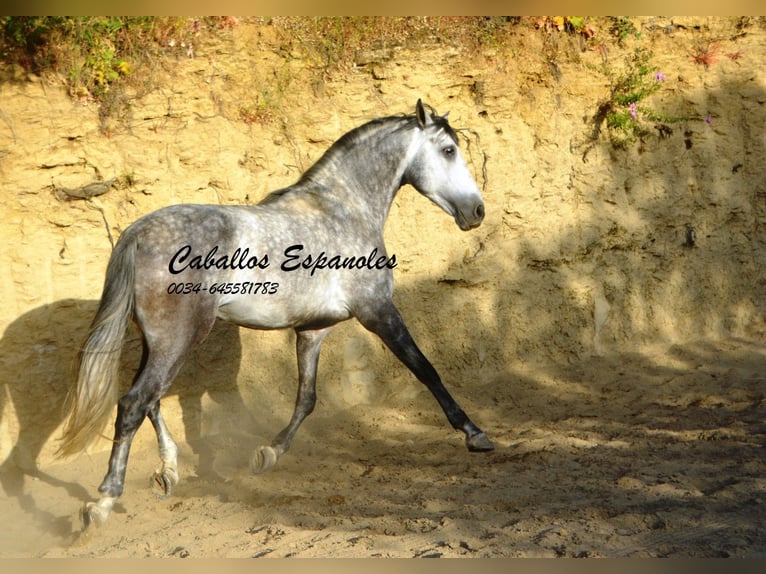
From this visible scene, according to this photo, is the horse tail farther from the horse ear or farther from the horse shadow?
the horse ear

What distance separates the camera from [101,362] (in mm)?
4434

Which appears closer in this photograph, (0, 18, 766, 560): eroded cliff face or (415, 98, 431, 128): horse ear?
(415, 98, 431, 128): horse ear

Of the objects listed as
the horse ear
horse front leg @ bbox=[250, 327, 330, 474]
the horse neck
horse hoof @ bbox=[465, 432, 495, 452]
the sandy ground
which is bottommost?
the sandy ground

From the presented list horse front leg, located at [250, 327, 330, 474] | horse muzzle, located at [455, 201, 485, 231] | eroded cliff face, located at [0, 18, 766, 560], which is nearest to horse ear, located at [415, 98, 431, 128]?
horse muzzle, located at [455, 201, 485, 231]

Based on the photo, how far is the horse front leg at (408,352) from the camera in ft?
17.3

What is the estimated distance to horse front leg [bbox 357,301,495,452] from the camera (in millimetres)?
5262

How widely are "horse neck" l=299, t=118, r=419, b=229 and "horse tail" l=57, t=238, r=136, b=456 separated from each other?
1517 mm

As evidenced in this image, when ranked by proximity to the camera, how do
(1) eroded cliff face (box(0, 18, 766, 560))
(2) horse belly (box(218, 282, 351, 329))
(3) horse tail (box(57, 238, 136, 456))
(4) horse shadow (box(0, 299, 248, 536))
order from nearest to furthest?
(3) horse tail (box(57, 238, 136, 456)) → (2) horse belly (box(218, 282, 351, 329)) → (4) horse shadow (box(0, 299, 248, 536)) → (1) eroded cliff face (box(0, 18, 766, 560))

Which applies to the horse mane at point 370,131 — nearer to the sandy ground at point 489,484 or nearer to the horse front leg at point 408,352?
the horse front leg at point 408,352

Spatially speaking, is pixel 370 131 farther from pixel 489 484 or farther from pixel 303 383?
pixel 489 484

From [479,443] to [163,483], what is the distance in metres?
1.98

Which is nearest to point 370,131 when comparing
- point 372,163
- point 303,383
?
point 372,163

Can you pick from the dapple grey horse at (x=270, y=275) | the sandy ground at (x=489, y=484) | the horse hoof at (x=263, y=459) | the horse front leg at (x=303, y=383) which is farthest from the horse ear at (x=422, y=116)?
the horse hoof at (x=263, y=459)

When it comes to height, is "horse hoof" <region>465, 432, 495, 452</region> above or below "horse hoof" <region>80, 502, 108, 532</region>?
above
